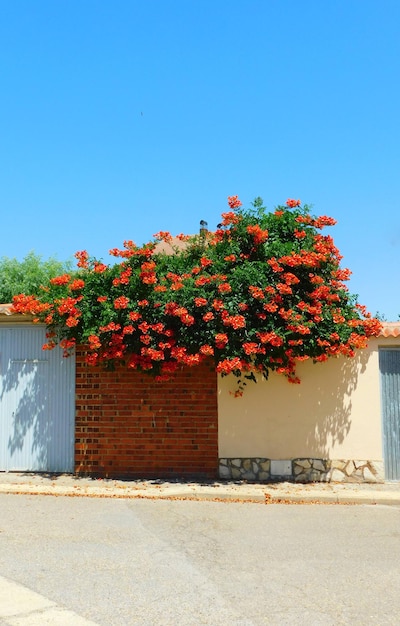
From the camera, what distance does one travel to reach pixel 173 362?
10.6 m

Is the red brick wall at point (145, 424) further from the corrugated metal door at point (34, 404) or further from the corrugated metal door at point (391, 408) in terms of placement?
the corrugated metal door at point (391, 408)

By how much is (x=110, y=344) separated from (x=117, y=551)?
4.51 meters

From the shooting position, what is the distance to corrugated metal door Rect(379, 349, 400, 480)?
10.9 meters

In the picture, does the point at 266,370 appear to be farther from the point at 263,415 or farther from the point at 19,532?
the point at 19,532

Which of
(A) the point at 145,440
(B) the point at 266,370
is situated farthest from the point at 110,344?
(B) the point at 266,370

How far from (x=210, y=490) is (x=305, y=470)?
194cm

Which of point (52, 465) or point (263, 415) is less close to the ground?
point (263, 415)

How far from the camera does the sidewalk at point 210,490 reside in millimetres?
9742

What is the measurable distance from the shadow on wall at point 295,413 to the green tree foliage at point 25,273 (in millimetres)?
20935

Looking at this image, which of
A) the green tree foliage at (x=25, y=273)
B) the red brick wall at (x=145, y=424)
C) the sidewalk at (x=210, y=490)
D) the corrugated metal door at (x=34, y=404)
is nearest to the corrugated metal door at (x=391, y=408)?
the sidewalk at (x=210, y=490)

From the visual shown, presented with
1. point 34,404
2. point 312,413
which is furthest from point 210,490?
point 34,404

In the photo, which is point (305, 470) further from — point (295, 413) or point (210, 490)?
point (210, 490)

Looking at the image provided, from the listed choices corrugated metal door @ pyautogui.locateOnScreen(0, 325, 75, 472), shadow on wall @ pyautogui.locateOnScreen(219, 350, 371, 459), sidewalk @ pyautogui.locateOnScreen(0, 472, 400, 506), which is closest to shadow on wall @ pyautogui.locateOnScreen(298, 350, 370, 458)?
shadow on wall @ pyautogui.locateOnScreen(219, 350, 371, 459)

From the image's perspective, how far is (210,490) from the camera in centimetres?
1007
